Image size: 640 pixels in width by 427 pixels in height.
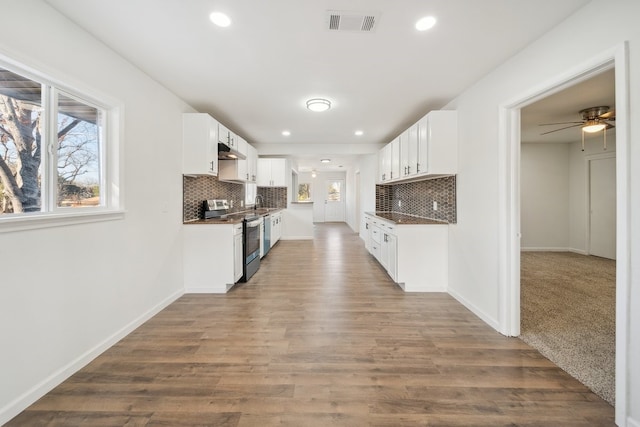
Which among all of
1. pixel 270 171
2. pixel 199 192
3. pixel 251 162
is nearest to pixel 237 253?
pixel 199 192

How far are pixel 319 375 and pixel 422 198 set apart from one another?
3.44 metres

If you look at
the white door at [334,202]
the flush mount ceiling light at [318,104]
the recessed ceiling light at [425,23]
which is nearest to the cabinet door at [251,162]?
the flush mount ceiling light at [318,104]

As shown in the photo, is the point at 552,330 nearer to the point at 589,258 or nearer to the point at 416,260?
the point at 416,260

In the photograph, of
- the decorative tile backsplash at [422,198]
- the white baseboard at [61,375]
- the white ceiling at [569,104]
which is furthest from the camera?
the decorative tile backsplash at [422,198]

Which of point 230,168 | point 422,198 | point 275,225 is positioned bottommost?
point 275,225

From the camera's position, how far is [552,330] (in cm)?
238

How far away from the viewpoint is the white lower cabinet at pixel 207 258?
11.1 feet

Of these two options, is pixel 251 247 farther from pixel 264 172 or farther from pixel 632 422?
pixel 632 422

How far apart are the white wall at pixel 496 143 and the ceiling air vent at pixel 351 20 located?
1342mm

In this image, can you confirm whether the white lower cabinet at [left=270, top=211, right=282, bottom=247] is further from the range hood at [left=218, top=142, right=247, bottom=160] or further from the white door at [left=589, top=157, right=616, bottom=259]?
the white door at [left=589, top=157, right=616, bottom=259]

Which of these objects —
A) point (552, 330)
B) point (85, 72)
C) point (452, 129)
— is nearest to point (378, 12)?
point (452, 129)

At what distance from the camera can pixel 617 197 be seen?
1.42 meters

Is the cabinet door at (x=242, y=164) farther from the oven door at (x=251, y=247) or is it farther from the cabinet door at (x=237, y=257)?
the cabinet door at (x=237, y=257)

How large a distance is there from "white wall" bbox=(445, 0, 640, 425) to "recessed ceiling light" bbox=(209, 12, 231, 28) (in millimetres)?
2391
